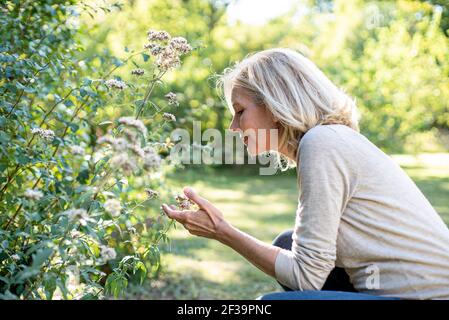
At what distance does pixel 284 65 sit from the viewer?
6.37ft

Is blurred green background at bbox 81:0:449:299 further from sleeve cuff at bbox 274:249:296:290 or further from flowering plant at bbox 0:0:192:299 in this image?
sleeve cuff at bbox 274:249:296:290

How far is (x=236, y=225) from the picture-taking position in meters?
5.69

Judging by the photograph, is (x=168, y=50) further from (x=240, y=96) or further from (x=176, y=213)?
(x=176, y=213)

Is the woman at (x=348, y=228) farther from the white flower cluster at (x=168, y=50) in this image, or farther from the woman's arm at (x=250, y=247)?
the white flower cluster at (x=168, y=50)

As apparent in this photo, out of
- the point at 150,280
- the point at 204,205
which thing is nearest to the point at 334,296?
the point at 204,205

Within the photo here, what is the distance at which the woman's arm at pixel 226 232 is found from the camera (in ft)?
5.83

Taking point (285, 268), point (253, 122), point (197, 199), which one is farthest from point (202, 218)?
point (253, 122)

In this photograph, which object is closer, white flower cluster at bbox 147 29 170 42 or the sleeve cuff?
the sleeve cuff

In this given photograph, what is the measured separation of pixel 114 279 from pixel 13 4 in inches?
45.3

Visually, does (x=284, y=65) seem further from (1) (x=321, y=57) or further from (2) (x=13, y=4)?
(1) (x=321, y=57)

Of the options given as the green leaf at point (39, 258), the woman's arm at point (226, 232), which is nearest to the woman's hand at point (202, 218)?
the woman's arm at point (226, 232)

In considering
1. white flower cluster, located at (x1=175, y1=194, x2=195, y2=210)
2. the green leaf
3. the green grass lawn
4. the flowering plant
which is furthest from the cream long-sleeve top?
the green grass lawn

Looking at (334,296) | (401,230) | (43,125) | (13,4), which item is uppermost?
(13,4)

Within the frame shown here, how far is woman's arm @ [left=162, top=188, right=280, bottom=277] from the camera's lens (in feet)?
5.83
